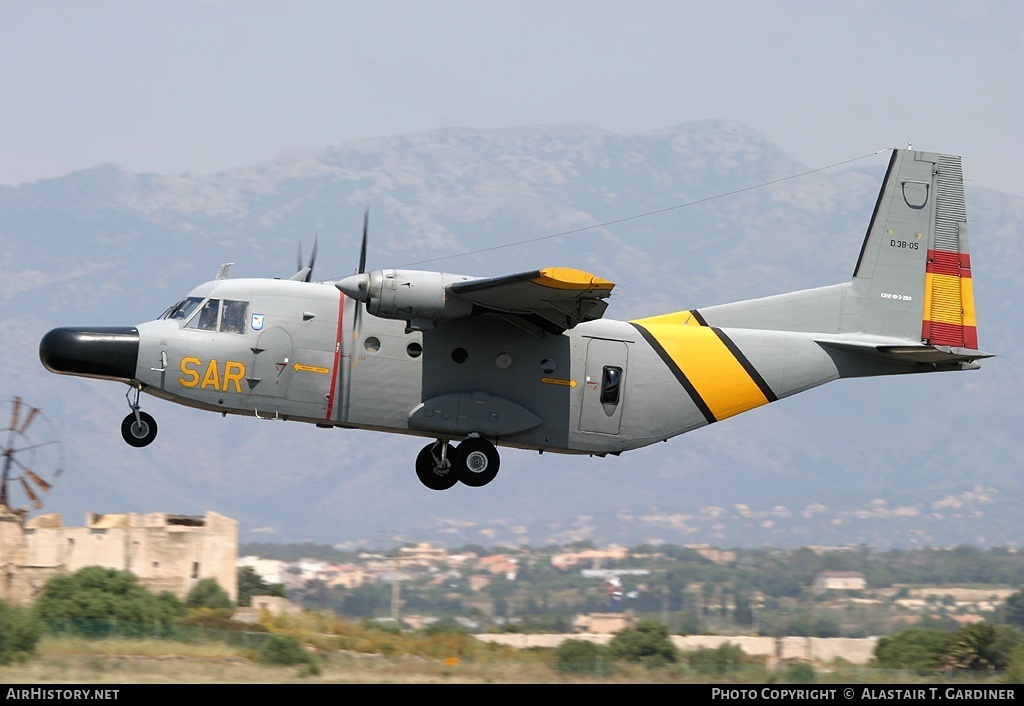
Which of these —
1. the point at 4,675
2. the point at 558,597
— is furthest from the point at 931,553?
the point at 4,675

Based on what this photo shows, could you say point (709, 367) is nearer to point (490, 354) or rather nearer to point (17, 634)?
point (490, 354)

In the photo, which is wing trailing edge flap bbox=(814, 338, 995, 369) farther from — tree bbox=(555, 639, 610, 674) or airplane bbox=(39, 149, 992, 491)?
tree bbox=(555, 639, 610, 674)

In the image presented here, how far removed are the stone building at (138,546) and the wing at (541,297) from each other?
20.2m

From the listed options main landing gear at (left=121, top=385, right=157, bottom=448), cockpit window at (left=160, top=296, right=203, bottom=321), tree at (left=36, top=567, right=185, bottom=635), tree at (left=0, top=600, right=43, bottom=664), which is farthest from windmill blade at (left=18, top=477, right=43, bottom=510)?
cockpit window at (left=160, top=296, right=203, bottom=321)

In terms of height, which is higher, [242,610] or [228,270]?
[228,270]

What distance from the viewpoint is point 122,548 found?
128 ft

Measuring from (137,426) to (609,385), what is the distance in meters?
6.53

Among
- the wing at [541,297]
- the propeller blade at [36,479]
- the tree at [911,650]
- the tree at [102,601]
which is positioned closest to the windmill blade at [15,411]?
the propeller blade at [36,479]

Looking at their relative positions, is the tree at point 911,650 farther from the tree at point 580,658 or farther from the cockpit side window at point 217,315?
the cockpit side window at point 217,315

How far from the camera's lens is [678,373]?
1933cm

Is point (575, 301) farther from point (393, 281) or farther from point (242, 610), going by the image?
point (242, 610)

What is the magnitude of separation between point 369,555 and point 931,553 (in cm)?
1997

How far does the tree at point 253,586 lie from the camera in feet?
116

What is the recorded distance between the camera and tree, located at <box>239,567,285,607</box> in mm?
35381
